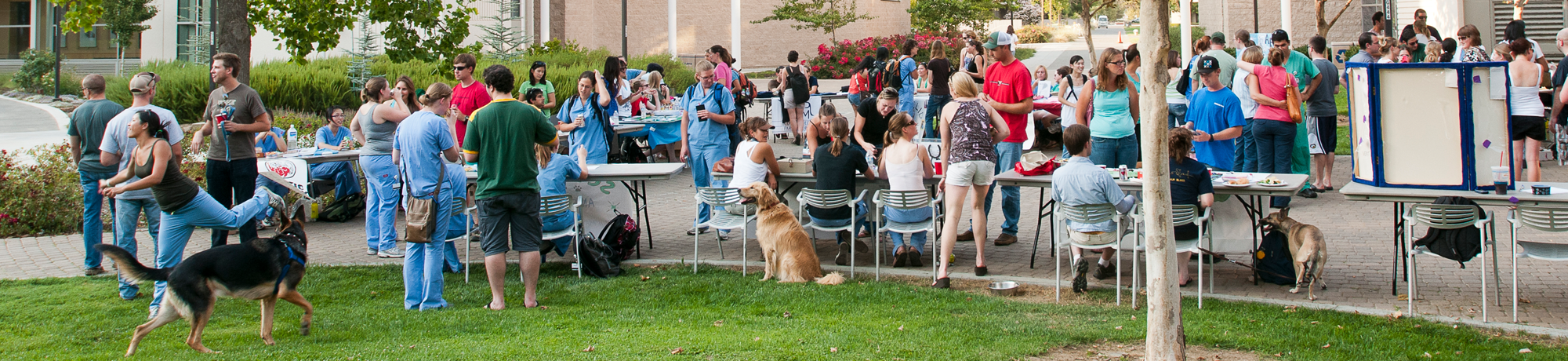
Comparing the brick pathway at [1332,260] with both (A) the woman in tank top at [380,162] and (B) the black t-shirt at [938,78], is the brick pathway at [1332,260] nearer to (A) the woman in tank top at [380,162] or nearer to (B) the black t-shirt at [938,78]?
(A) the woman in tank top at [380,162]

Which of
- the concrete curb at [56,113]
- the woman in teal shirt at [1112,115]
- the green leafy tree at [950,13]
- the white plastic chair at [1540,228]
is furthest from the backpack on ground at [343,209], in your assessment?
the green leafy tree at [950,13]

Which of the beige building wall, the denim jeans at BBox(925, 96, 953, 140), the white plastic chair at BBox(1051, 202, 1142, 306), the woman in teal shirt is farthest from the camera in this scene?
the beige building wall

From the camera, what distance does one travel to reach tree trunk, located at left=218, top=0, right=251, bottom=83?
10805mm

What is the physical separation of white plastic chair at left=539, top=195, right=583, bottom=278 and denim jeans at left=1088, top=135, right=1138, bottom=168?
13.0ft

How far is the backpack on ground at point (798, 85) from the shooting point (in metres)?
15.7

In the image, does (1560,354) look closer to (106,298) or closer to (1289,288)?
(1289,288)

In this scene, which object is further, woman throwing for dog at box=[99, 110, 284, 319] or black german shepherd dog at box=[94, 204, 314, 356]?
woman throwing for dog at box=[99, 110, 284, 319]

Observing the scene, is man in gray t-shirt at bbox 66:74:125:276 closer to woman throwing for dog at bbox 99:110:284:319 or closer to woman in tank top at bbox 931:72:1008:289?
woman throwing for dog at bbox 99:110:284:319

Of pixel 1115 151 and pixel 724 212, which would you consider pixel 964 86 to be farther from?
pixel 724 212

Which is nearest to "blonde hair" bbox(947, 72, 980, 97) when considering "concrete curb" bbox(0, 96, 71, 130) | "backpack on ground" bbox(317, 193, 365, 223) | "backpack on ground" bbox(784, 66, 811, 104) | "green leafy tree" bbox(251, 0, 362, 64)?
"backpack on ground" bbox(317, 193, 365, 223)

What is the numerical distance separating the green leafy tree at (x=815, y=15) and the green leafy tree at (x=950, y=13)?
3.44 m

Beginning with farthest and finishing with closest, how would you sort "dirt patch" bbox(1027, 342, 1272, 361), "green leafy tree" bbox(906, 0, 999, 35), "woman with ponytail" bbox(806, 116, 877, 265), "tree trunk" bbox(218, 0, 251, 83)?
"green leafy tree" bbox(906, 0, 999, 35), "tree trunk" bbox(218, 0, 251, 83), "woman with ponytail" bbox(806, 116, 877, 265), "dirt patch" bbox(1027, 342, 1272, 361)

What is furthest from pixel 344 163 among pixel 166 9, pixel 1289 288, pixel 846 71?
pixel 166 9

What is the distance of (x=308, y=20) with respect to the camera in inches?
493
